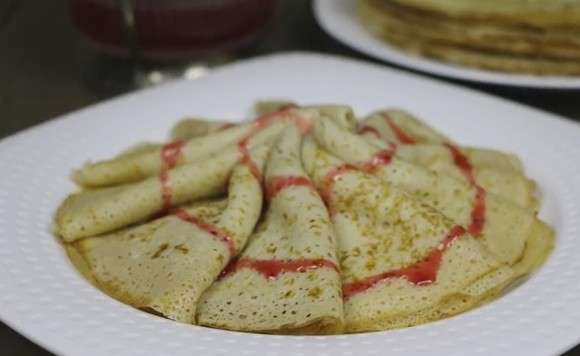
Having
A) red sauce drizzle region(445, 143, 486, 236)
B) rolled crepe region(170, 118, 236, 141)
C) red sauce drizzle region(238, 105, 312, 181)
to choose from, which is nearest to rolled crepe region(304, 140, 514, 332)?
red sauce drizzle region(445, 143, 486, 236)

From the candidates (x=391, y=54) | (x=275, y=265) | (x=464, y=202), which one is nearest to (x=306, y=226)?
(x=275, y=265)

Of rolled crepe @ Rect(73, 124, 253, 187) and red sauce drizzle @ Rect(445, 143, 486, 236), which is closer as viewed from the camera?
red sauce drizzle @ Rect(445, 143, 486, 236)

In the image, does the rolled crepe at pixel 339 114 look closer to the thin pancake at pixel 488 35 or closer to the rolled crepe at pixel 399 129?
the rolled crepe at pixel 399 129

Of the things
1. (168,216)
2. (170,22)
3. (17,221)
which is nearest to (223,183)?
(168,216)

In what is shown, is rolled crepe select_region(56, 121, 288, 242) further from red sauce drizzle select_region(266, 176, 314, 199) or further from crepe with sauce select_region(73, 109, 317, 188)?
red sauce drizzle select_region(266, 176, 314, 199)

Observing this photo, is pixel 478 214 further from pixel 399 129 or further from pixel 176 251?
pixel 176 251

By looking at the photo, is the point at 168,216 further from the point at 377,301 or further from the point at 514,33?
the point at 514,33
